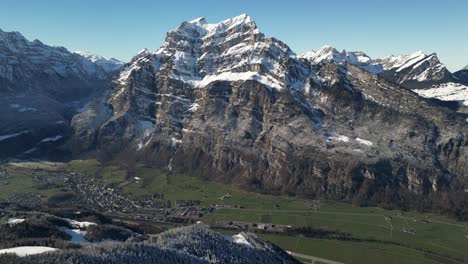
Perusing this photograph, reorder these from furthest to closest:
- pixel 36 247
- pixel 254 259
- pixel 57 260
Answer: pixel 254 259, pixel 36 247, pixel 57 260

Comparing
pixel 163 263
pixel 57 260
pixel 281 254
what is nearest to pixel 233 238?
pixel 281 254

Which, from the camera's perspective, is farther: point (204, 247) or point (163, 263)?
point (204, 247)

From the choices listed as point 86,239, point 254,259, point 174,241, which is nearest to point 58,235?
point 86,239

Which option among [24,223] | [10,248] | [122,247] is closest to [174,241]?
[122,247]

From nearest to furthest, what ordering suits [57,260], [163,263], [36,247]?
[57,260], [163,263], [36,247]

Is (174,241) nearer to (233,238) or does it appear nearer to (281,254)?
(233,238)

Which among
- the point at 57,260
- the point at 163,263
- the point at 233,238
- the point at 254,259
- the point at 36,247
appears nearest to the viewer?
the point at 57,260

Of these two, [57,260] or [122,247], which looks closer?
[57,260]

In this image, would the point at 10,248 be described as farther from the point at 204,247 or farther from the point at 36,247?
the point at 204,247
